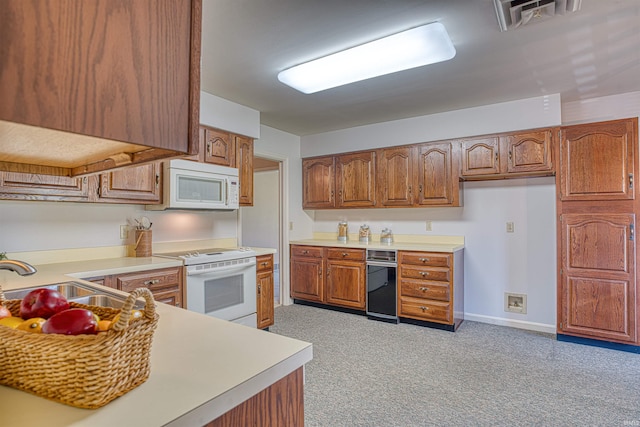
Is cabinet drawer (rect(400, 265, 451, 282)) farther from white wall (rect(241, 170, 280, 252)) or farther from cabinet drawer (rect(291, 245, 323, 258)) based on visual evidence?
white wall (rect(241, 170, 280, 252))

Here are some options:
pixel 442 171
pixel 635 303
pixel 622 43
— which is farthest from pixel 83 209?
pixel 635 303

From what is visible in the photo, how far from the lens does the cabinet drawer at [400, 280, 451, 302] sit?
3.58m

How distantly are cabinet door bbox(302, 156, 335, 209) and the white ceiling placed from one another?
1.10 meters

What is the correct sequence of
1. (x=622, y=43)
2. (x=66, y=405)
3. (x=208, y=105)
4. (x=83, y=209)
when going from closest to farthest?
1. (x=66, y=405)
2. (x=622, y=43)
3. (x=83, y=209)
4. (x=208, y=105)

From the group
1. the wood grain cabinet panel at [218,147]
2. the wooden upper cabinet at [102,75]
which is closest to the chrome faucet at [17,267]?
the wooden upper cabinet at [102,75]

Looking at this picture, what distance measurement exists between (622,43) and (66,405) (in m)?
3.36

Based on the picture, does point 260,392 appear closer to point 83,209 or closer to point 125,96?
point 125,96

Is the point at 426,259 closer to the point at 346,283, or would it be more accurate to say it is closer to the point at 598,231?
the point at 346,283

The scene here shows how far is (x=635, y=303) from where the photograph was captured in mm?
3023

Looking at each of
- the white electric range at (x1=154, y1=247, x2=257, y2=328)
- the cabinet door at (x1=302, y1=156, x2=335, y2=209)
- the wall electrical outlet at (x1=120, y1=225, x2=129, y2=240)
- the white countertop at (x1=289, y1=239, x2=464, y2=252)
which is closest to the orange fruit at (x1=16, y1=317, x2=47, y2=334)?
the white electric range at (x1=154, y1=247, x2=257, y2=328)

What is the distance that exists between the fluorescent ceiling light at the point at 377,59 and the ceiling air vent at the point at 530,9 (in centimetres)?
31

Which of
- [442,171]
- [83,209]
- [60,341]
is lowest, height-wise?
[60,341]

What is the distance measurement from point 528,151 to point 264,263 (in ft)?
9.37

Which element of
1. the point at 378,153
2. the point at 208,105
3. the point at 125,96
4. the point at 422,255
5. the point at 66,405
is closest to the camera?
the point at 125,96
